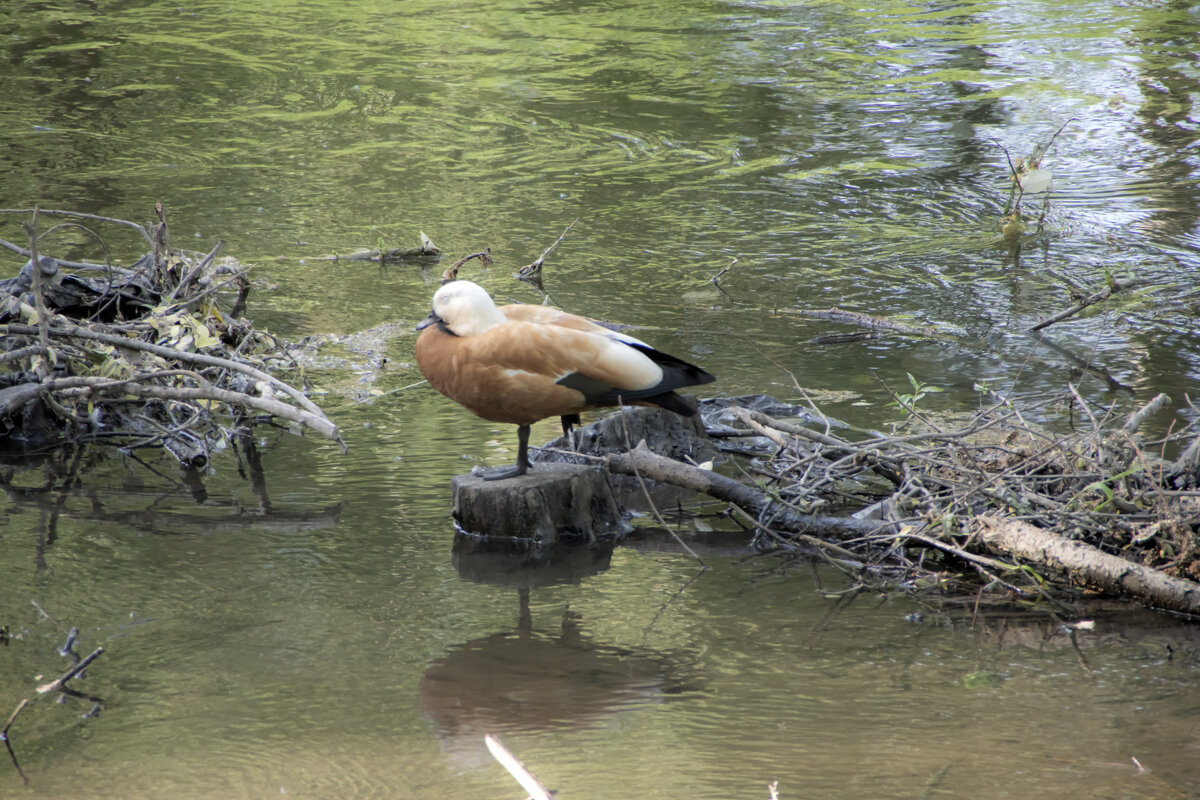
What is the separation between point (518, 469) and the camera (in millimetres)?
4934

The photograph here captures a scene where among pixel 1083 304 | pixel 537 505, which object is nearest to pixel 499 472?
pixel 537 505

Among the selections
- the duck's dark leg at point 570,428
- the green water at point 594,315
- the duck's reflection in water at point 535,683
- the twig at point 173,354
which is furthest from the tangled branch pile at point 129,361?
the duck's reflection in water at point 535,683

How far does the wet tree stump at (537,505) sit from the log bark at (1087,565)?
4.82 feet

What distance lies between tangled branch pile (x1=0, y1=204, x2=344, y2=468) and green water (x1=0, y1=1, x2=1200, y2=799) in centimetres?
24

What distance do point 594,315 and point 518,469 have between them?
284 centimetres

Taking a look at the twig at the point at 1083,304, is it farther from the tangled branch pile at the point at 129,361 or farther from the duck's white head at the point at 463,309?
the tangled branch pile at the point at 129,361

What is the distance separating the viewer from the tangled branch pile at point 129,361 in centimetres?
520

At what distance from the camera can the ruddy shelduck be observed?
15.0ft

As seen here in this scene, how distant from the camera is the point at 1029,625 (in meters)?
→ 4.15

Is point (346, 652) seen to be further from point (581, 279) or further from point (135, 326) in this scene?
point (581, 279)

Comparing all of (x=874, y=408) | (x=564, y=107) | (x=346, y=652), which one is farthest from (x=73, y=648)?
(x=564, y=107)

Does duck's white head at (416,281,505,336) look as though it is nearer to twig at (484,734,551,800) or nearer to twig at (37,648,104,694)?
twig at (37,648,104,694)

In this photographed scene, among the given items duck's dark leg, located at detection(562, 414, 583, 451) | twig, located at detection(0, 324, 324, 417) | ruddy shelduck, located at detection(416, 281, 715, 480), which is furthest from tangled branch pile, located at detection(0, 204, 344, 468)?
duck's dark leg, located at detection(562, 414, 583, 451)

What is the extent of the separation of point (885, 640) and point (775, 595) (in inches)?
19.1
